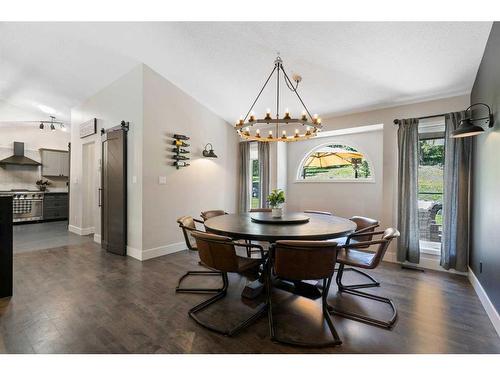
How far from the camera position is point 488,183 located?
2301 millimetres

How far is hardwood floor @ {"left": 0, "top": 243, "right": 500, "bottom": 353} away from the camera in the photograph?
5.73 ft

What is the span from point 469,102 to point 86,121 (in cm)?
649

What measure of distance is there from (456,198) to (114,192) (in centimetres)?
500

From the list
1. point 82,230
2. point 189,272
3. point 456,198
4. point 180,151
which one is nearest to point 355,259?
point 456,198

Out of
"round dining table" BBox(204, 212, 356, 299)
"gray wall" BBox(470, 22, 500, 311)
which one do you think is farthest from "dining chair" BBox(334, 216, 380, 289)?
"gray wall" BBox(470, 22, 500, 311)

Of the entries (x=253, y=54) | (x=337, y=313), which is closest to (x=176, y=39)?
(x=253, y=54)

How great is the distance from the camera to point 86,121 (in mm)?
5066

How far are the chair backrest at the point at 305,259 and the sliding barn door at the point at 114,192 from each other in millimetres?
3075

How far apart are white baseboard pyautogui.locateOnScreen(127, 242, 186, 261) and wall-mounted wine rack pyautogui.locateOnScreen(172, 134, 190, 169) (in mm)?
1355

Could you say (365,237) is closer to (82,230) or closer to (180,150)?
(180,150)

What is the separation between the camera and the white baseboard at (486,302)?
197cm

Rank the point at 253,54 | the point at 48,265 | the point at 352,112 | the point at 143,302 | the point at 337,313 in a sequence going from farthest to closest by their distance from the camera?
1. the point at 352,112
2. the point at 48,265
3. the point at 253,54
4. the point at 143,302
5. the point at 337,313

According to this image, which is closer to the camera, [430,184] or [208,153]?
[430,184]

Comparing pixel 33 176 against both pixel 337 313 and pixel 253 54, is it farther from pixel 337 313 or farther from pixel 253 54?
pixel 337 313
